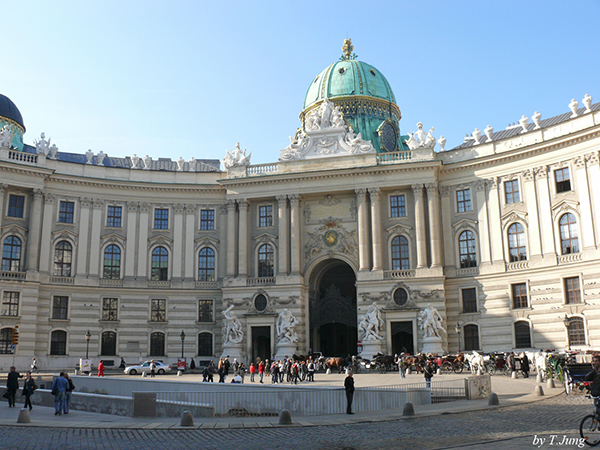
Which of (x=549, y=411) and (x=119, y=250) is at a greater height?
(x=119, y=250)

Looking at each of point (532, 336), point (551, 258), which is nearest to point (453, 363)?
point (532, 336)

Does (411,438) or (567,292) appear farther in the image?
(567,292)

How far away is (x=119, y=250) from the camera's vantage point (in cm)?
5697

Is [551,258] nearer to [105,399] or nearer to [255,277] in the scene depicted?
[255,277]

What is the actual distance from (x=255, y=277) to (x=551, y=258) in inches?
988

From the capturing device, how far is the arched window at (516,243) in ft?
163

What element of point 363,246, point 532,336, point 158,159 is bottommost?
point 532,336

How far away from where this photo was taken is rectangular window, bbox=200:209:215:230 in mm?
59094

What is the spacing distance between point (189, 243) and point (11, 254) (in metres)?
15.4

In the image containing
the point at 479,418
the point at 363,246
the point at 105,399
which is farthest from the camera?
the point at 363,246

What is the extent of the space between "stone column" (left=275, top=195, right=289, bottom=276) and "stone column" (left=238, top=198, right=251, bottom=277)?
3103 mm

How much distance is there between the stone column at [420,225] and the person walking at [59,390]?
3332 centimetres

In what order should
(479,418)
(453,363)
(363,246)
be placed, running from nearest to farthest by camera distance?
(479,418), (453,363), (363,246)

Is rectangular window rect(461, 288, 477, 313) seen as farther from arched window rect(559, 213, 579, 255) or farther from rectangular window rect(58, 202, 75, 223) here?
rectangular window rect(58, 202, 75, 223)
